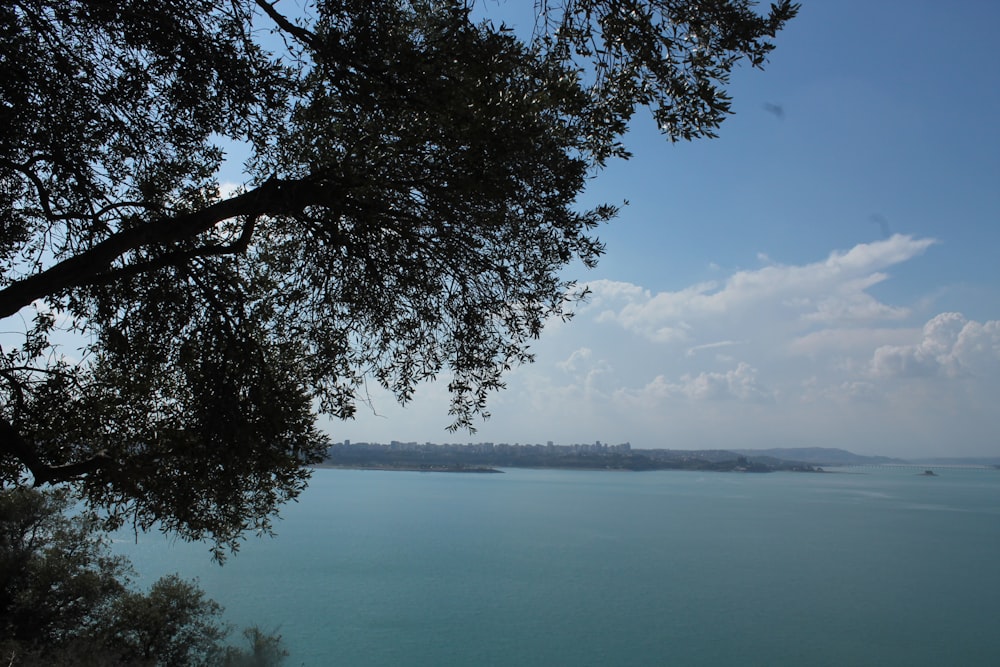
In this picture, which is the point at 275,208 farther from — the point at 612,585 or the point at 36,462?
the point at 612,585

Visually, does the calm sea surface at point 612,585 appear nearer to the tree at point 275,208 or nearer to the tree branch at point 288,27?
the tree at point 275,208

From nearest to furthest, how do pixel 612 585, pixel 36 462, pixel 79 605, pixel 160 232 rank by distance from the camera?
pixel 160 232
pixel 36 462
pixel 79 605
pixel 612 585

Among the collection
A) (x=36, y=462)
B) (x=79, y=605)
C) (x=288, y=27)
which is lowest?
(x=79, y=605)

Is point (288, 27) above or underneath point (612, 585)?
above

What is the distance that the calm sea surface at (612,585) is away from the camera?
32562 mm

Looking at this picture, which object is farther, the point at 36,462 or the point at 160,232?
the point at 36,462

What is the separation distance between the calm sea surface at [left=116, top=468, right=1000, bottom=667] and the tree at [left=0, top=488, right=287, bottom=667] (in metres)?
13.5

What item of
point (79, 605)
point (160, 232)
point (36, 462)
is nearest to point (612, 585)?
point (79, 605)

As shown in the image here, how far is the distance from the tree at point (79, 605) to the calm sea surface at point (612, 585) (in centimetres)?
1348

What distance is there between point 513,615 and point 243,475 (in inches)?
1387

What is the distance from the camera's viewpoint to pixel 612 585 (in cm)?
4334

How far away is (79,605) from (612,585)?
33.1 m

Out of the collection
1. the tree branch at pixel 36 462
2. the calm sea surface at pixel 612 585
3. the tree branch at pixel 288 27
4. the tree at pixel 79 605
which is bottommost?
the calm sea surface at pixel 612 585

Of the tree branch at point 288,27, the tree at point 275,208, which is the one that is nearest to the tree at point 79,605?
the tree at point 275,208
